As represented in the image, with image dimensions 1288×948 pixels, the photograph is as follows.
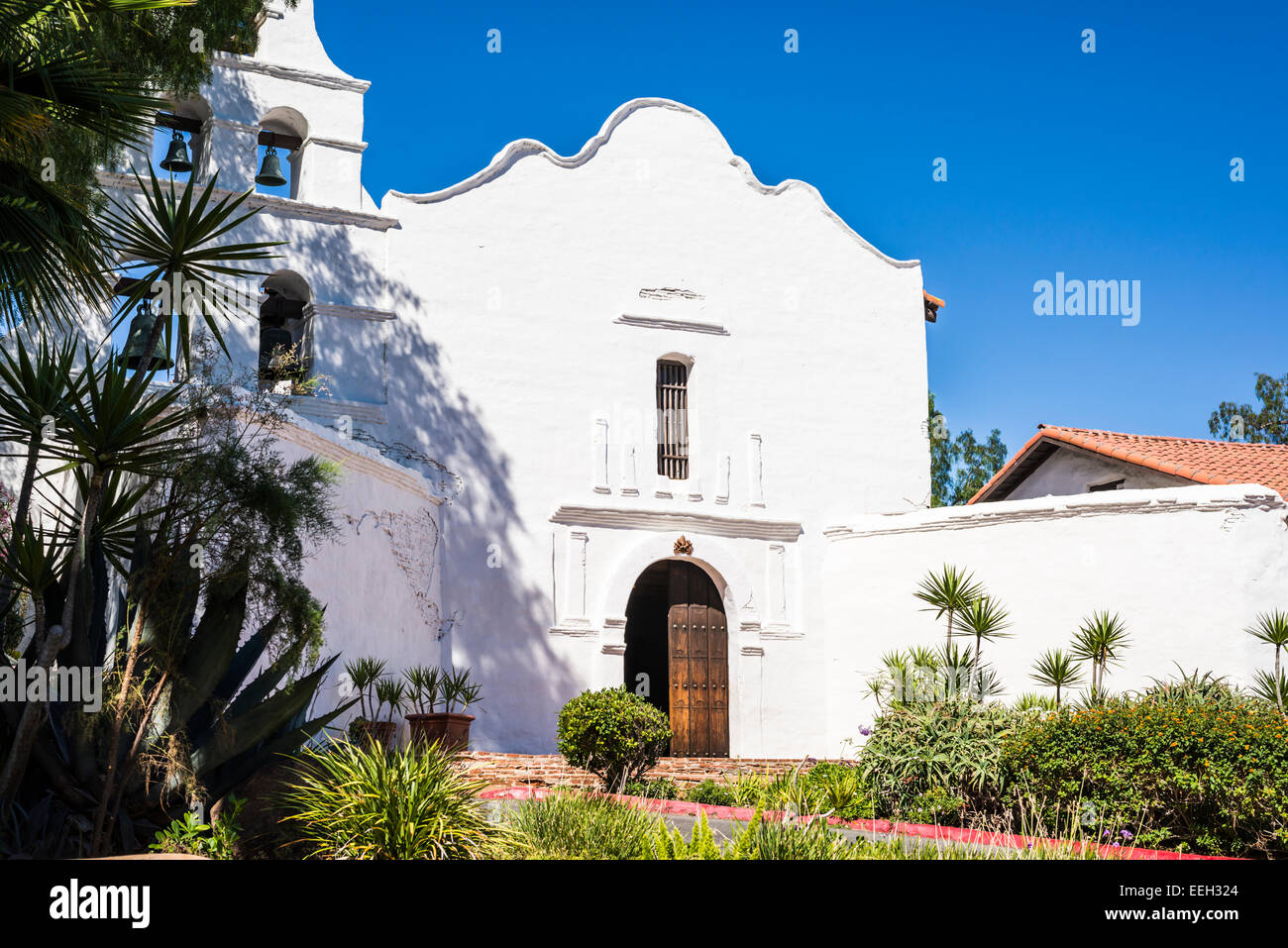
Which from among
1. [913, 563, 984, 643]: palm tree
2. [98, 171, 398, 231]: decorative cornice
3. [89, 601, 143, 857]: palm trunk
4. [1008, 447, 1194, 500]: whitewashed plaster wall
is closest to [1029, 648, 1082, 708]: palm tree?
[913, 563, 984, 643]: palm tree

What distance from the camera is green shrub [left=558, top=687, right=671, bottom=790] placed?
42.4ft

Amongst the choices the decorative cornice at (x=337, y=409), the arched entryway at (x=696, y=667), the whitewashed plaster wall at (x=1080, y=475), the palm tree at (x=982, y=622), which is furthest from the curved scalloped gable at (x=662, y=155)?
the palm tree at (x=982, y=622)

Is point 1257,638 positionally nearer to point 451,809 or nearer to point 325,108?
point 451,809

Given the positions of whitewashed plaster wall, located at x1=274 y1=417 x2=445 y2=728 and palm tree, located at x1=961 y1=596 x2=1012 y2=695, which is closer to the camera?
whitewashed plaster wall, located at x1=274 y1=417 x2=445 y2=728

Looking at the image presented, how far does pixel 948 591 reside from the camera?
1662cm

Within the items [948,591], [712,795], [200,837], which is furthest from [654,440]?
[200,837]

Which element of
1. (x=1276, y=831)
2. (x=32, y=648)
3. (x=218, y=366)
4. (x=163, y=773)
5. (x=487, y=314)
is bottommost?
(x=1276, y=831)

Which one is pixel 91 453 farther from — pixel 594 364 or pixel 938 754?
pixel 594 364

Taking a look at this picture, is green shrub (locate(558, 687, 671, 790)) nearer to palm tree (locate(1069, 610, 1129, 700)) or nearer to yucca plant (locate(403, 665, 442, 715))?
yucca plant (locate(403, 665, 442, 715))

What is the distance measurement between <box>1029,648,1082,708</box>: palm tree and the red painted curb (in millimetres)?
4820

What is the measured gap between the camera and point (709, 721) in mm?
18281

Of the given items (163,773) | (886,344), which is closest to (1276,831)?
(163,773)

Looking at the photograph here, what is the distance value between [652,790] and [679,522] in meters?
6.25

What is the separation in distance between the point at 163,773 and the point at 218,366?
24.2 ft
